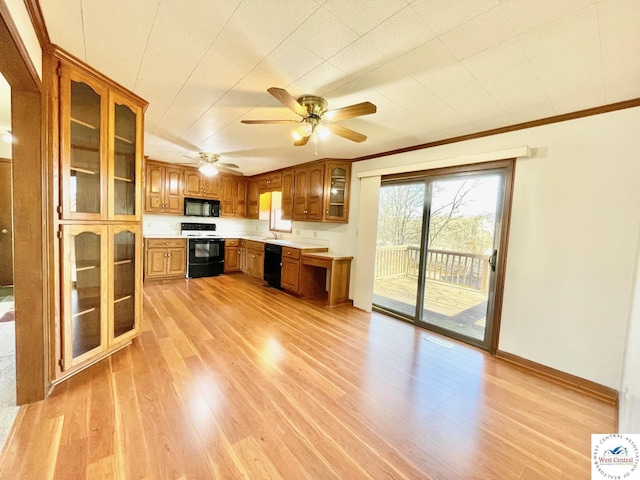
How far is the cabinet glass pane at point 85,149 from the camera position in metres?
1.97

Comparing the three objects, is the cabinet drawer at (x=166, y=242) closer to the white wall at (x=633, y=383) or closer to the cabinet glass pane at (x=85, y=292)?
the cabinet glass pane at (x=85, y=292)

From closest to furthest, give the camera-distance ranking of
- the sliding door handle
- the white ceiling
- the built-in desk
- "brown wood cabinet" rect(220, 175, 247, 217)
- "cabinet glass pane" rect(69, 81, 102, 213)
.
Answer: the white ceiling < "cabinet glass pane" rect(69, 81, 102, 213) < the sliding door handle < the built-in desk < "brown wood cabinet" rect(220, 175, 247, 217)

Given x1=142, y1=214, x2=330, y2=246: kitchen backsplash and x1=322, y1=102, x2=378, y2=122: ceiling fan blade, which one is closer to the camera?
x1=322, y1=102, x2=378, y2=122: ceiling fan blade

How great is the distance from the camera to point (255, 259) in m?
5.66

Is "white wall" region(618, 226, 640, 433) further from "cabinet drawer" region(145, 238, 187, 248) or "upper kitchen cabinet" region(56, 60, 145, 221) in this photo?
"cabinet drawer" region(145, 238, 187, 248)

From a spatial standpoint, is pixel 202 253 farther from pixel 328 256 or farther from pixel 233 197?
pixel 328 256

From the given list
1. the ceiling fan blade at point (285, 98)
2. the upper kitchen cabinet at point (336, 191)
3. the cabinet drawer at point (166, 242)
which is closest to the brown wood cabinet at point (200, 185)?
the cabinet drawer at point (166, 242)

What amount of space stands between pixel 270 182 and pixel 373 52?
435 centimetres

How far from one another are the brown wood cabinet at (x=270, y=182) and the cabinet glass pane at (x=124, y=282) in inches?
129

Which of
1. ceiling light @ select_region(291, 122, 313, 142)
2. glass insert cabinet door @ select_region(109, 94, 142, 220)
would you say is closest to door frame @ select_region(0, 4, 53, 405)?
glass insert cabinet door @ select_region(109, 94, 142, 220)

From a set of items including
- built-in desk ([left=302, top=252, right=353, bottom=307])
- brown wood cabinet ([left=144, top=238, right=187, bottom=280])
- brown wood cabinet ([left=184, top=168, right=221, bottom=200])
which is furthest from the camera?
brown wood cabinet ([left=184, top=168, right=221, bottom=200])

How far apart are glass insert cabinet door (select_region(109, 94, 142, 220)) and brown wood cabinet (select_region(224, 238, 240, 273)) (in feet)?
11.5

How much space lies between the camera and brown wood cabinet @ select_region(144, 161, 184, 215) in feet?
17.1

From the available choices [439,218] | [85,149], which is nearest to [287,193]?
[439,218]
